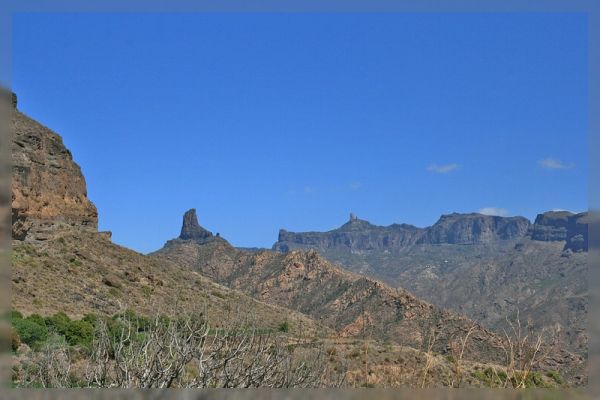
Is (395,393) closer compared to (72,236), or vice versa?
(395,393)

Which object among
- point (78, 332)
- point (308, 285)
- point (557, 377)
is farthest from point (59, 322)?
point (308, 285)

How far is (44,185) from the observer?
207 ft

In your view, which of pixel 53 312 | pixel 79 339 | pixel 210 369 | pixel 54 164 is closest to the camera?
pixel 210 369

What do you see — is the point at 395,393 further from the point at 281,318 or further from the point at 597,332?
the point at 281,318

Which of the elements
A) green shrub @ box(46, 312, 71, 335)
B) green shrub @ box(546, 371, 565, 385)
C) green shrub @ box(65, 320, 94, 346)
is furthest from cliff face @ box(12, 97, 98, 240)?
green shrub @ box(546, 371, 565, 385)

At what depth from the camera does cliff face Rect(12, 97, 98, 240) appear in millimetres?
59188

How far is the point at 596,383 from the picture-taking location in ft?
6.40

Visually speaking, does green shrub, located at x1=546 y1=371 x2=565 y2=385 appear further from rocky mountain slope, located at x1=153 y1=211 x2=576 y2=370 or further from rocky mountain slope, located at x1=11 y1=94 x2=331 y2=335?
rocky mountain slope, located at x1=153 y1=211 x2=576 y2=370

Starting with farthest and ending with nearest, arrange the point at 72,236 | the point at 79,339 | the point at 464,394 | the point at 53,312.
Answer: the point at 72,236, the point at 53,312, the point at 79,339, the point at 464,394

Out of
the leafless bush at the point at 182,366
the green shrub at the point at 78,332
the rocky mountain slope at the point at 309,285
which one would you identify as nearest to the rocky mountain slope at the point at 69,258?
Result: the green shrub at the point at 78,332

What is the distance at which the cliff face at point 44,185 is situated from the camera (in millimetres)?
59188

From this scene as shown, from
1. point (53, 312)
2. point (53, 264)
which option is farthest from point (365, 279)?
point (53, 312)

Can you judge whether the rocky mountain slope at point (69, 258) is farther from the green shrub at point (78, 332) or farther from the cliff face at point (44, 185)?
the green shrub at point (78, 332)

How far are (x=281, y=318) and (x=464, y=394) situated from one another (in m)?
62.5
